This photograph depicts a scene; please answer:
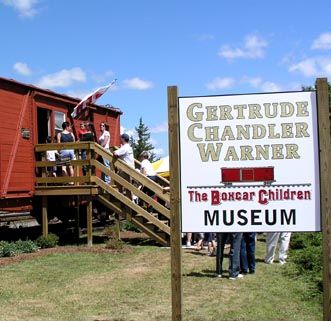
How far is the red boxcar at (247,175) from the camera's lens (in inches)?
228

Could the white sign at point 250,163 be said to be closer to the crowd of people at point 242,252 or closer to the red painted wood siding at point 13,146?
the crowd of people at point 242,252

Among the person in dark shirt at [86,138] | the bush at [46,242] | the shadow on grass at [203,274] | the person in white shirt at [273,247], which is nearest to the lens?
the shadow on grass at [203,274]

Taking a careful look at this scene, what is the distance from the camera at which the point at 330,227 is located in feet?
18.6

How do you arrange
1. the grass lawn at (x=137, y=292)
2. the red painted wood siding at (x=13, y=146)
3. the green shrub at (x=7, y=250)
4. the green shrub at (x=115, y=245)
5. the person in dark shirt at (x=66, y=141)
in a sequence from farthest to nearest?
the person in dark shirt at (x=66, y=141) → the red painted wood siding at (x=13, y=146) → the green shrub at (x=115, y=245) → the green shrub at (x=7, y=250) → the grass lawn at (x=137, y=292)

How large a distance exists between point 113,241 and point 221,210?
8115 mm

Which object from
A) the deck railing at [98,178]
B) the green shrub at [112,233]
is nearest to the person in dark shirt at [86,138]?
the deck railing at [98,178]

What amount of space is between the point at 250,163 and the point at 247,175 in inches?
4.8

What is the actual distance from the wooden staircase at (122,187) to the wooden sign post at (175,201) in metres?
7.88

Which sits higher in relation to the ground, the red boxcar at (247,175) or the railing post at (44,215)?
the red boxcar at (247,175)

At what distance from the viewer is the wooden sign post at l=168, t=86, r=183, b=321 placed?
5.90 m

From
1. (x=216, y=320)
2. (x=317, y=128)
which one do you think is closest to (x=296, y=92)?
(x=317, y=128)

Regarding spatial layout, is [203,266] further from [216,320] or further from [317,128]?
[317,128]

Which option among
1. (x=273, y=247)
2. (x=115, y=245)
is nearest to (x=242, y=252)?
(x=273, y=247)

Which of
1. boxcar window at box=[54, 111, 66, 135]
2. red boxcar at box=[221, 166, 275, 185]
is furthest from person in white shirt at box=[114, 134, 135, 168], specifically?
red boxcar at box=[221, 166, 275, 185]
